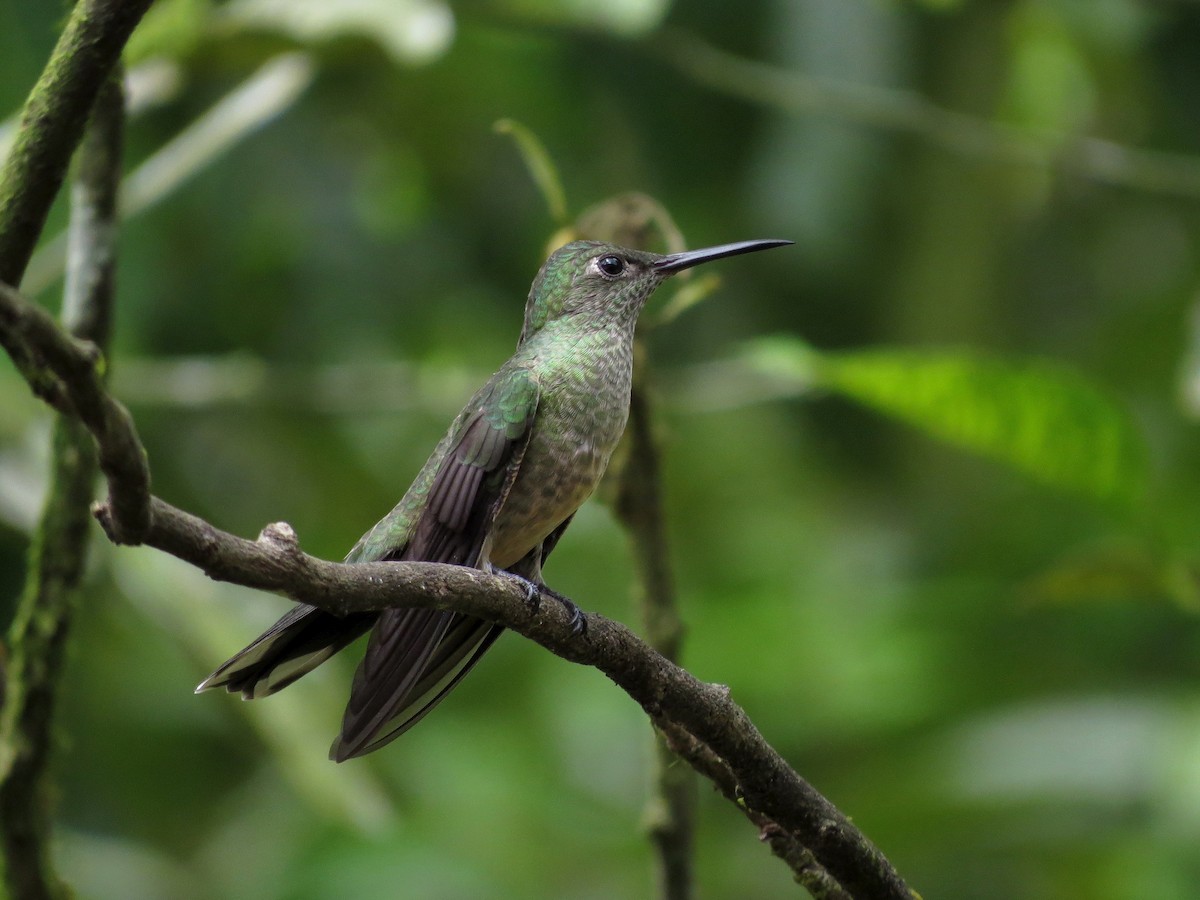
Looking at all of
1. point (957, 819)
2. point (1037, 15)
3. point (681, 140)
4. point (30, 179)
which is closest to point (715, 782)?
point (30, 179)

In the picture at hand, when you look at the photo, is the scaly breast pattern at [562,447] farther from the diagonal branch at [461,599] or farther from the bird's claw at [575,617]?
the diagonal branch at [461,599]

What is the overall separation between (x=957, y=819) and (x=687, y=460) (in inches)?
108

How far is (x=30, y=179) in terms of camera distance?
1.71m

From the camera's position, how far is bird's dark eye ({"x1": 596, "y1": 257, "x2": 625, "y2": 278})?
11.9 ft

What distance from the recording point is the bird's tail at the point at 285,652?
7.72 feet

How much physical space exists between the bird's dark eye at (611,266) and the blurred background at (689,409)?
110 cm

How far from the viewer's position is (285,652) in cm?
245

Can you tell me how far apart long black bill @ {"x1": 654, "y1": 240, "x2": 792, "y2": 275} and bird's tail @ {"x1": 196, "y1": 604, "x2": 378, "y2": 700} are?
1339 millimetres

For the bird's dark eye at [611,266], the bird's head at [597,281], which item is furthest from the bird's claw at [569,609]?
the bird's dark eye at [611,266]

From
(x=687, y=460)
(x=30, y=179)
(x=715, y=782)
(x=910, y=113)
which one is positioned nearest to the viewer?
(x=30, y=179)

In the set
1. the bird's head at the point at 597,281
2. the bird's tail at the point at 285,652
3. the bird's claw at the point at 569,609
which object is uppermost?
the bird's head at the point at 597,281

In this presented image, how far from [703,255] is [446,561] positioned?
1130 millimetres

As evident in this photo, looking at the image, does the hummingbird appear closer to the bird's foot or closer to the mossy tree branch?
the bird's foot

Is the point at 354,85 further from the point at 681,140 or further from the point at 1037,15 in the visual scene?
the point at 1037,15
